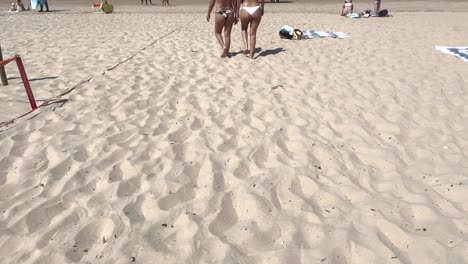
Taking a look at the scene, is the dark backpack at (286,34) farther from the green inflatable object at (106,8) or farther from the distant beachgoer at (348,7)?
the green inflatable object at (106,8)

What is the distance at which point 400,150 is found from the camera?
336 cm

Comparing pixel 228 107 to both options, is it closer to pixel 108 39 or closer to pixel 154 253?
pixel 154 253

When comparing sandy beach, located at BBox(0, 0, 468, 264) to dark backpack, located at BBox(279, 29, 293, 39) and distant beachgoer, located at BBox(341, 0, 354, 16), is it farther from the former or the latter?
distant beachgoer, located at BBox(341, 0, 354, 16)

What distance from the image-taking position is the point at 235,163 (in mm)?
3104

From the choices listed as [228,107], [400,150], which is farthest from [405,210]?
[228,107]

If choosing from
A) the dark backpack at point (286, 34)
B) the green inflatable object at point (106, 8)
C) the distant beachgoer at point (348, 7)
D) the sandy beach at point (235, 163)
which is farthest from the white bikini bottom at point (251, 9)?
the green inflatable object at point (106, 8)

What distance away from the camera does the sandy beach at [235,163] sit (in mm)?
2221

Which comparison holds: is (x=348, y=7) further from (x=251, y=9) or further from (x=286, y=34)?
(x=251, y=9)

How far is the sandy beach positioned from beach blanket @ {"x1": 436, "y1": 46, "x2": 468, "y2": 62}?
98cm

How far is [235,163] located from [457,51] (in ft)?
21.4

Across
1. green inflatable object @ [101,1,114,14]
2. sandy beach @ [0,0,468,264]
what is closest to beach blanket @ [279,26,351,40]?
sandy beach @ [0,0,468,264]

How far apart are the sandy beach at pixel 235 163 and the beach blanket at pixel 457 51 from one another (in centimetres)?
98

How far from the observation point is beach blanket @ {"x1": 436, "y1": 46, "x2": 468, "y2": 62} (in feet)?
22.2

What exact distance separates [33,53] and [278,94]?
5.54m
